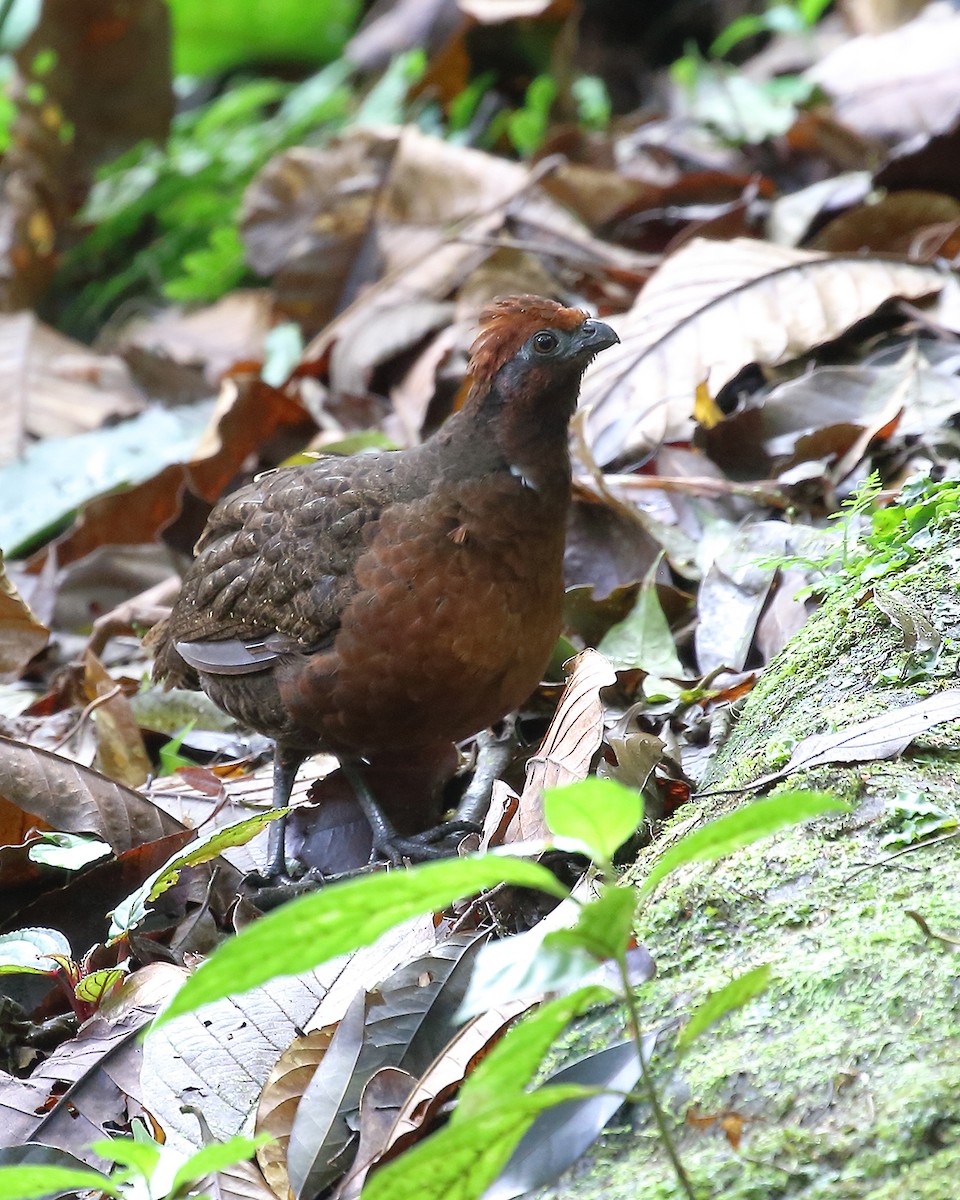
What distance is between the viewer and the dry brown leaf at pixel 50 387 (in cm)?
665

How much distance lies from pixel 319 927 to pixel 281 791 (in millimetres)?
2492

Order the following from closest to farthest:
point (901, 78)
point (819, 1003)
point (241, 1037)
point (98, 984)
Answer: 1. point (819, 1003)
2. point (241, 1037)
3. point (98, 984)
4. point (901, 78)

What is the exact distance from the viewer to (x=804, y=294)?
4.83 metres

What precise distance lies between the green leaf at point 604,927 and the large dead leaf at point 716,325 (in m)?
3.09

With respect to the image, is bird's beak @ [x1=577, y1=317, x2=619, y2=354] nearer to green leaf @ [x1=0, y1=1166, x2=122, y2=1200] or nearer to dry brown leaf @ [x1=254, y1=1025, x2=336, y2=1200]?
dry brown leaf @ [x1=254, y1=1025, x2=336, y2=1200]

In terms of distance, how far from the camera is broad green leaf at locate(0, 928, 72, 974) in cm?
300

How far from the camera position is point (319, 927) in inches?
59.9

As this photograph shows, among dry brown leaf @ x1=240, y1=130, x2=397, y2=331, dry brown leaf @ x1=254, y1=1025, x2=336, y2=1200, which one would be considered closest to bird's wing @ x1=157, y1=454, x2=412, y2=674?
dry brown leaf @ x1=254, y1=1025, x2=336, y2=1200

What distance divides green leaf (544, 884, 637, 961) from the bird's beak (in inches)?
86.7

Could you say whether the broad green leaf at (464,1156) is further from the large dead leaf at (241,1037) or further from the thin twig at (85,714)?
the thin twig at (85,714)

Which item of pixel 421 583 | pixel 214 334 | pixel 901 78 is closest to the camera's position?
pixel 421 583

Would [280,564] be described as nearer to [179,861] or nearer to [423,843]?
[423,843]

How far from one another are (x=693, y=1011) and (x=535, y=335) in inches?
80.5

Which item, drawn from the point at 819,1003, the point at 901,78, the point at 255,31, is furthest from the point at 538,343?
the point at 255,31
